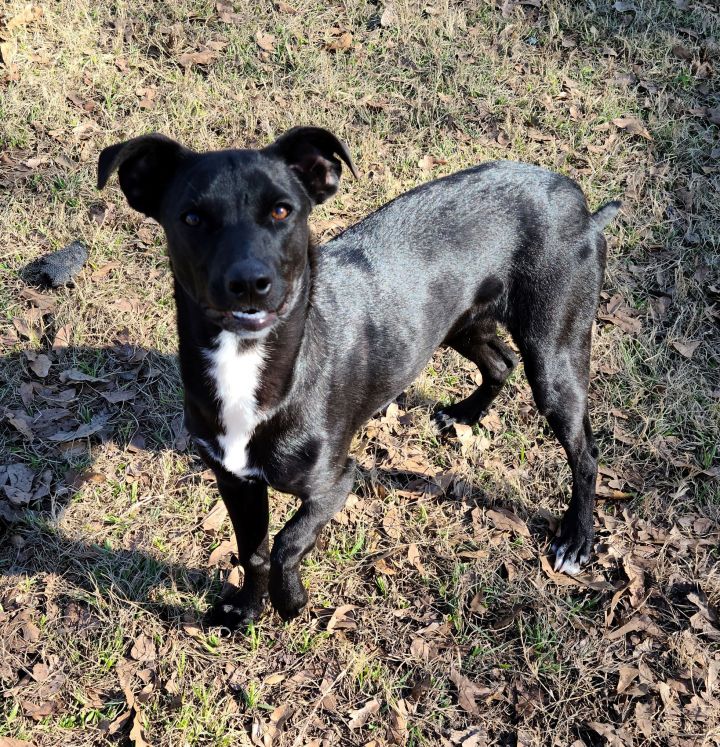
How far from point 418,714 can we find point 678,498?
2.12m

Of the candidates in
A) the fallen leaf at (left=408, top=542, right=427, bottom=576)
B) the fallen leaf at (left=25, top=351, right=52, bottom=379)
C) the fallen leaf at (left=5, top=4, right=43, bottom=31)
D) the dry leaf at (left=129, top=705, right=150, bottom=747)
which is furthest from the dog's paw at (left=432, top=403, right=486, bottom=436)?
the fallen leaf at (left=5, top=4, right=43, bottom=31)

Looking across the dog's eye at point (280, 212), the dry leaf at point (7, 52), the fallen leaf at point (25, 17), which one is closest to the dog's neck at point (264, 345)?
the dog's eye at point (280, 212)

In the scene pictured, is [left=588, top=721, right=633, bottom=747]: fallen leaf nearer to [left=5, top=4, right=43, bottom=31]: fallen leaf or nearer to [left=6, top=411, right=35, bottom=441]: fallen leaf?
[left=6, top=411, right=35, bottom=441]: fallen leaf

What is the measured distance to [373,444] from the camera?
4871 mm

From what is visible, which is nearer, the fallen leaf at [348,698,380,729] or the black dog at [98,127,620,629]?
the black dog at [98,127,620,629]

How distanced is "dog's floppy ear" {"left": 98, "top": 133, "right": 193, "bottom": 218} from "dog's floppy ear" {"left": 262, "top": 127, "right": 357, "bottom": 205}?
1.28 ft

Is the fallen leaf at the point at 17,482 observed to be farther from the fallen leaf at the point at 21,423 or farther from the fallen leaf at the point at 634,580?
the fallen leaf at the point at 634,580

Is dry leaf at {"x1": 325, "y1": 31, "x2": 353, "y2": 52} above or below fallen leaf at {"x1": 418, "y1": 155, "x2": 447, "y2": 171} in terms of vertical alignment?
above

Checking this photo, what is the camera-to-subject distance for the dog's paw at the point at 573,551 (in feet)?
14.1

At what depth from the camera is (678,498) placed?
4641 millimetres

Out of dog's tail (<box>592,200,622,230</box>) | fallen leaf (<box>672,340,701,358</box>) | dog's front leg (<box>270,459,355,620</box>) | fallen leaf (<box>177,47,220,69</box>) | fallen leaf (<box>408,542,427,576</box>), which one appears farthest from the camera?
fallen leaf (<box>177,47,220,69</box>)

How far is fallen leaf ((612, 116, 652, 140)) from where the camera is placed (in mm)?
6977

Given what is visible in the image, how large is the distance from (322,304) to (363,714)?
200 centimetres

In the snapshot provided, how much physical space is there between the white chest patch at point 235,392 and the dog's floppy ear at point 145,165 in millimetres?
695
